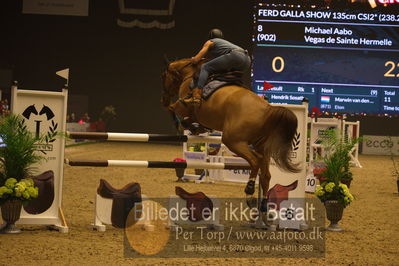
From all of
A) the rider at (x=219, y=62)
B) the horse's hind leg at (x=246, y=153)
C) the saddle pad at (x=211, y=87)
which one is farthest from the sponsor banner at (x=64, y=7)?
the horse's hind leg at (x=246, y=153)

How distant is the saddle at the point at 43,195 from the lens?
5.70 metres

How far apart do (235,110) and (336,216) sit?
1.63 metres

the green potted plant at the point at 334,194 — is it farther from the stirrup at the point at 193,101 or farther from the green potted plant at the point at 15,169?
the green potted plant at the point at 15,169

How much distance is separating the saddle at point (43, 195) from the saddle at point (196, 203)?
4.03 feet

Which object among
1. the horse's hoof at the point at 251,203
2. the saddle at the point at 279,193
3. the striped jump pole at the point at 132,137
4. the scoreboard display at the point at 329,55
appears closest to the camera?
the horse's hoof at the point at 251,203

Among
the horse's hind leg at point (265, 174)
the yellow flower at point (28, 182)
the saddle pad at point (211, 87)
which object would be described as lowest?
the yellow flower at point (28, 182)

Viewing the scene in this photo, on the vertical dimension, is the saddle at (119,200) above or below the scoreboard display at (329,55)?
below

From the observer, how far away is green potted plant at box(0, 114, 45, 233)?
5.31m

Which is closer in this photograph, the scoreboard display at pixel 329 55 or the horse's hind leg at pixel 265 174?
the horse's hind leg at pixel 265 174

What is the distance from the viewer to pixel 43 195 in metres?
5.75

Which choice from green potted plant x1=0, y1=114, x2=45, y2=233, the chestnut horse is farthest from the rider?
green potted plant x1=0, y1=114, x2=45, y2=233

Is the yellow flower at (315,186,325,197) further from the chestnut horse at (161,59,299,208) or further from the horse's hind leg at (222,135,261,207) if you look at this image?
the horse's hind leg at (222,135,261,207)

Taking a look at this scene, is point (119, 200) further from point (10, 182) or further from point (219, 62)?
point (219, 62)

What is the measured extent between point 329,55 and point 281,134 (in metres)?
11.8
